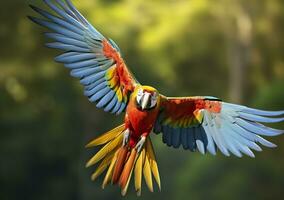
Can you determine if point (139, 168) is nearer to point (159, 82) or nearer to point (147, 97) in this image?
point (147, 97)

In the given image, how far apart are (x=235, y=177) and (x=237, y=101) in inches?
18.1

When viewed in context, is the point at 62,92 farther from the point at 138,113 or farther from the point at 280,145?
the point at 138,113

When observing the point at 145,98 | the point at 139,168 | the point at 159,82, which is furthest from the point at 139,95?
the point at 159,82

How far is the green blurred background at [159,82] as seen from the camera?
166 inches

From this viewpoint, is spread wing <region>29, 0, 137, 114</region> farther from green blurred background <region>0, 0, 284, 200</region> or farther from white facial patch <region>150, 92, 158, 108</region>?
green blurred background <region>0, 0, 284, 200</region>

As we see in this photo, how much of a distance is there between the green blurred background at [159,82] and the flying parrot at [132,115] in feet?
9.57

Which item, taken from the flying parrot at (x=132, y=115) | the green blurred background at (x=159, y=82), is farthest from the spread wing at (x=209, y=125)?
the green blurred background at (x=159, y=82)

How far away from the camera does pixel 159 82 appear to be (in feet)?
13.5

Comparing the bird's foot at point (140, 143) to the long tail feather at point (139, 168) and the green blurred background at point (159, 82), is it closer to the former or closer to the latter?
the long tail feather at point (139, 168)

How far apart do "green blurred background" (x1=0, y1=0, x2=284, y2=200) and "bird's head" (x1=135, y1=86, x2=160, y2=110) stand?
3.02 m

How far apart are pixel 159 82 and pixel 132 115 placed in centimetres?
301

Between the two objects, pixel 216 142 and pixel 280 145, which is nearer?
pixel 216 142

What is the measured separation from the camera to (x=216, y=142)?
117 centimetres

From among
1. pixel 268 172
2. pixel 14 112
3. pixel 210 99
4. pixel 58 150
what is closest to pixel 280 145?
pixel 268 172
